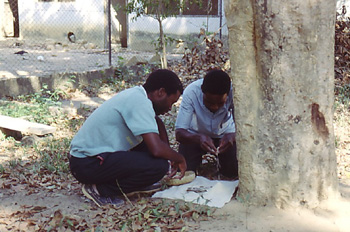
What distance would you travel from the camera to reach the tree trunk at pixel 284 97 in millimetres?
3092

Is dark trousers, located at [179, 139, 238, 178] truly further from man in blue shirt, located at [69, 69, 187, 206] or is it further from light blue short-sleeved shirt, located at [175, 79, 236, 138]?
man in blue shirt, located at [69, 69, 187, 206]

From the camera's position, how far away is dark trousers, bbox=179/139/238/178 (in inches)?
170

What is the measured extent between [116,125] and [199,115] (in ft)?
3.19

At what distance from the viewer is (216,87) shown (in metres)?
3.93

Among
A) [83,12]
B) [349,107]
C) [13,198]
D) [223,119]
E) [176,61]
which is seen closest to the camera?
[13,198]

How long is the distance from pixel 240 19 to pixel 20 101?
17.1ft

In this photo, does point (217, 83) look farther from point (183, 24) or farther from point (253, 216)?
point (183, 24)

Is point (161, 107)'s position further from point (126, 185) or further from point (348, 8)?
point (348, 8)

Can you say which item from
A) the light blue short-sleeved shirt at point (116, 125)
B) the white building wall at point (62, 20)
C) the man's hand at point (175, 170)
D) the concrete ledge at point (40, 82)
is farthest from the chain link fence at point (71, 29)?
the light blue short-sleeved shirt at point (116, 125)

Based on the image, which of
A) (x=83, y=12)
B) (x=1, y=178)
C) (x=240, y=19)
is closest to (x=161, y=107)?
(x=240, y=19)

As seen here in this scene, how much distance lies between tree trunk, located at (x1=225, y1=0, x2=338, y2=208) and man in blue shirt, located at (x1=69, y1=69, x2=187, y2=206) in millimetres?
548

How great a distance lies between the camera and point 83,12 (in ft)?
50.4

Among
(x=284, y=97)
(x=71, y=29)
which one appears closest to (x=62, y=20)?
(x=71, y=29)

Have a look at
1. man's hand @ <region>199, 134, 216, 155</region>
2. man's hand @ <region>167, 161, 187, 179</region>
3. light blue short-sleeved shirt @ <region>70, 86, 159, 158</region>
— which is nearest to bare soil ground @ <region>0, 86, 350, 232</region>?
man's hand @ <region>167, 161, 187, 179</region>
